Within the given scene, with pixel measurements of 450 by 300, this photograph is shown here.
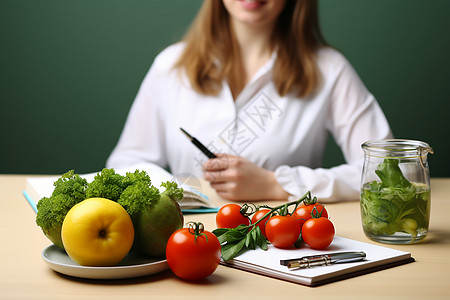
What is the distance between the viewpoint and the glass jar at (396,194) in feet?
3.95

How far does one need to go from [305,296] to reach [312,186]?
904 millimetres

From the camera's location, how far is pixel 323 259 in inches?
41.3

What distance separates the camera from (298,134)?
2326 millimetres

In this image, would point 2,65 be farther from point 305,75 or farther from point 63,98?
point 305,75

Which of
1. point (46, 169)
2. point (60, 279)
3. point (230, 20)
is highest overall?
point (230, 20)

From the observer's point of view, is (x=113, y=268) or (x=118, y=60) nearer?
(x=113, y=268)

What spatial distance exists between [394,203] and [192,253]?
443 mm

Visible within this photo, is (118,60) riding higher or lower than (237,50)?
lower

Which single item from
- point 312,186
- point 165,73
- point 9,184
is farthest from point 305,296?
point 165,73

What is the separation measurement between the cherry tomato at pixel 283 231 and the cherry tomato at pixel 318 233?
19 millimetres

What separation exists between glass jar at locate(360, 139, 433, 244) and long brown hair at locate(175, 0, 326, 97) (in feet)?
3.50

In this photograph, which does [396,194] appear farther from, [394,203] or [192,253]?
[192,253]

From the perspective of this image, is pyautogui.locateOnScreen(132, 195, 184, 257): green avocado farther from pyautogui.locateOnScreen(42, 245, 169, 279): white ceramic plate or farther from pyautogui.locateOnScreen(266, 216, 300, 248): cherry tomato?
pyautogui.locateOnScreen(266, 216, 300, 248): cherry tomato

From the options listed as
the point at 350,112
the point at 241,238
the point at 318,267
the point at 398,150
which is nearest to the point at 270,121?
the point at 350,112
